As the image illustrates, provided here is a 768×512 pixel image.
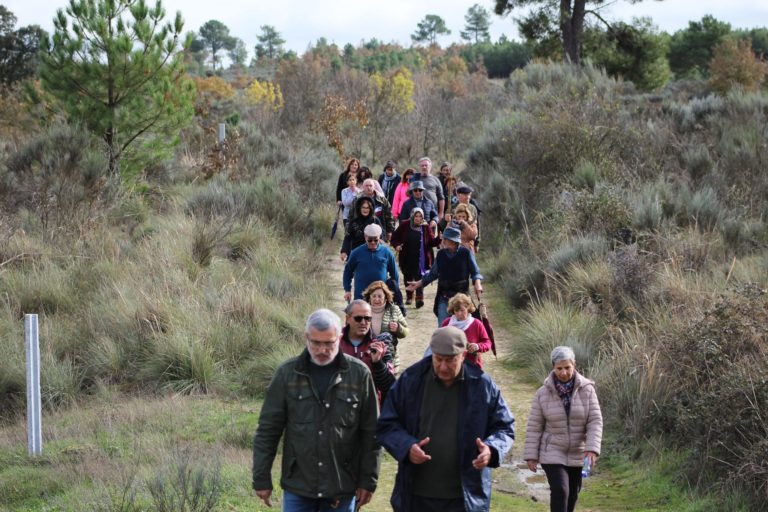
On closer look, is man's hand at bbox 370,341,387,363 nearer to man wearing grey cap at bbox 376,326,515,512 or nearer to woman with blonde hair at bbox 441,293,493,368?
woman with blonde hair at bbox 441,293,493,368

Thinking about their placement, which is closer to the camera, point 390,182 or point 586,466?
point 586,466

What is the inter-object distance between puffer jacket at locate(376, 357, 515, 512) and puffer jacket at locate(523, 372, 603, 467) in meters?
1.46

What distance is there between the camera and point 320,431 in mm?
5426

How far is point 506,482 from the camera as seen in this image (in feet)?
28.8

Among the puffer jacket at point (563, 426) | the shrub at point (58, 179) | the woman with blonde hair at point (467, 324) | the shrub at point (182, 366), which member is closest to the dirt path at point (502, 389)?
the woman with blonde hair at point (467, 324)

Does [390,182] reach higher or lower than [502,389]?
higher

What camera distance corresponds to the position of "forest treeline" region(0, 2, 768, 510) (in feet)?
30.3

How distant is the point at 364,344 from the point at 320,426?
197 centimetres

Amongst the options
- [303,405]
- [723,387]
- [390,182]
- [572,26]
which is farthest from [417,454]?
[572,26]

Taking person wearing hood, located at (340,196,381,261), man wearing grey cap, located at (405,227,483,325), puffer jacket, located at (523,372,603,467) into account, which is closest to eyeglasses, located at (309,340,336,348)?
puffer jacket, located at (523,372,603,467)

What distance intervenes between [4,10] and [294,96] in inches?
899

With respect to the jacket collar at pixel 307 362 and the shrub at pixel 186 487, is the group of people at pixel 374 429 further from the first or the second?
the shrub at pixel 186 487

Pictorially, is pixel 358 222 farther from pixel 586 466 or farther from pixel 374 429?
pixel 374 429

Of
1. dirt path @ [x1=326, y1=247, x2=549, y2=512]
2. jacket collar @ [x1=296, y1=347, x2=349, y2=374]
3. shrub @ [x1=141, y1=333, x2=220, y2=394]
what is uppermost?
jacket collar @ [x1=296, y1=347, x2=349, y2=374]
